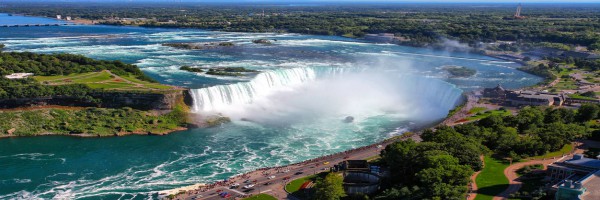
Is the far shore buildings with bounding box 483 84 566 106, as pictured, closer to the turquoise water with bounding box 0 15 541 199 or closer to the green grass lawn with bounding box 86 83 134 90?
the turquoise water with bounding box 0 15 541 199

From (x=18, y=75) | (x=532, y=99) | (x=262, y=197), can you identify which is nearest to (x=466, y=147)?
(x=262, y=197)

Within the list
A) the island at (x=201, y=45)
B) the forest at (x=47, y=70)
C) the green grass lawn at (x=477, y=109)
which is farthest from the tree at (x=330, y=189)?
the island at (x=201, y=45)

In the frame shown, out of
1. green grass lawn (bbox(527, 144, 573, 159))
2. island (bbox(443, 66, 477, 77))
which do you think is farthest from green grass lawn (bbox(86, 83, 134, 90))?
island (bbox(443, 66, 477, 77))

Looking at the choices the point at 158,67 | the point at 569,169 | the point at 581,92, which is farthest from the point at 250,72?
the point at 569,169

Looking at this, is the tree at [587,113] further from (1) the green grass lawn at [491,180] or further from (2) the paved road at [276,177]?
(2) the paved road at [276,177]

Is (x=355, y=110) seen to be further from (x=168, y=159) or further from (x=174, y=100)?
(x=168, y=159)
